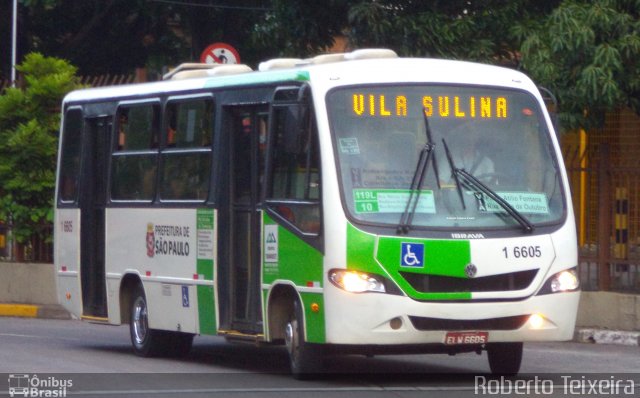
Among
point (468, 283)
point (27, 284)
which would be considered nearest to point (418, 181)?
point (468, 283)

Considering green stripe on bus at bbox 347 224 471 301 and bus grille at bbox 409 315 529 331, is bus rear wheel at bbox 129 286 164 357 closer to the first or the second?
green stripe on bus at bbox 347 224 471 301

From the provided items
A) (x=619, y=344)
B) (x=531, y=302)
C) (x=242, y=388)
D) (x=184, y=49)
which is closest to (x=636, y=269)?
(x=619, y=344)

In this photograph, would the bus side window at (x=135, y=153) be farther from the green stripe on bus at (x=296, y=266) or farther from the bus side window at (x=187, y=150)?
the green stripe on bus at (x=296, y=266)

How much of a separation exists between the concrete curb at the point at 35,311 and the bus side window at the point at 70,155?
479cm

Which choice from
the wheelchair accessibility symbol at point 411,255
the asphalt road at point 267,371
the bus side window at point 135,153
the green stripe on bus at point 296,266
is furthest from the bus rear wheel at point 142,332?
the wheelchair accessibility symbol at point 411,255

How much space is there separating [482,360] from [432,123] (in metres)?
3.48

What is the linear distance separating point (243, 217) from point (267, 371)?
1.39 meters

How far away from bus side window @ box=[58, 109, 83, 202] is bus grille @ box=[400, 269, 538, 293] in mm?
6027

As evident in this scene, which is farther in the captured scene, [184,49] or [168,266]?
[184,49]

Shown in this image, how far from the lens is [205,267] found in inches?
513

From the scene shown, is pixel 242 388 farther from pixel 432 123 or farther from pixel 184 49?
pixel 184 49

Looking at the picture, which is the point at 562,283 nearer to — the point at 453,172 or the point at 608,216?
the point at 453,172

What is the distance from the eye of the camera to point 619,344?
15727 mm

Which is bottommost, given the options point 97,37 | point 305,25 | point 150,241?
point 150,241
